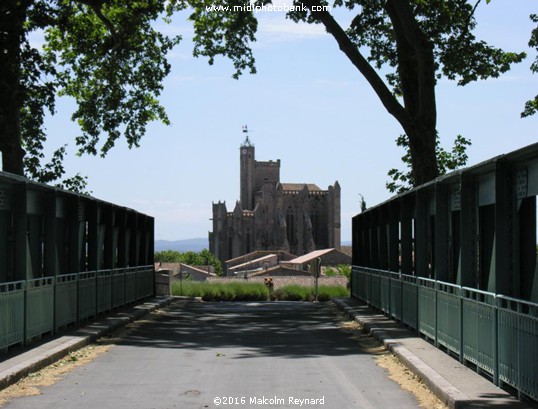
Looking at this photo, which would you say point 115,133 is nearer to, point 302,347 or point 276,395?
point 302,347

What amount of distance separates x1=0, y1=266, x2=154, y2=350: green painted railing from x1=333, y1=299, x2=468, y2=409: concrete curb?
5899mm

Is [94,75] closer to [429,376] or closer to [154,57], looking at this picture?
[154,57]

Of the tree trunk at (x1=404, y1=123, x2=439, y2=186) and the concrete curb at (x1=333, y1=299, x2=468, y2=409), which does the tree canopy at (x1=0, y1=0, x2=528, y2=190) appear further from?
the concrete curb at (x1=333, y1=299, x2=468, y2=409)

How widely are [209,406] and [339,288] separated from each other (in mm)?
35897

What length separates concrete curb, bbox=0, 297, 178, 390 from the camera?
11.7 meters

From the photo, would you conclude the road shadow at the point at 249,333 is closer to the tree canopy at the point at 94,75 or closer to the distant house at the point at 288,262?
the tree canopy at the point at 94,75

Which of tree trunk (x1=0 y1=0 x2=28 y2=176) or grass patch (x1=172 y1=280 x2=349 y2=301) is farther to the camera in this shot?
grass patch (x1=172 y1=280 x2=349 y2=301)

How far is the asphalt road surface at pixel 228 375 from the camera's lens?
10.4 m

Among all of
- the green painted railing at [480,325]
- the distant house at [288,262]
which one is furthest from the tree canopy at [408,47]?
the distant house at [288,262]

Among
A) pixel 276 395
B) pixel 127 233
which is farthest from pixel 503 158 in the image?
pixel 127 233

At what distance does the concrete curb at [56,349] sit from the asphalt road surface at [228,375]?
19.7 inches

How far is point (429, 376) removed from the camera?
37.3 feet

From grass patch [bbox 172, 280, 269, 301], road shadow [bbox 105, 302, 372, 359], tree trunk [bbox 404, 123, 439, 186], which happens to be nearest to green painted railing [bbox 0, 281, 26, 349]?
road shadow [bbox 105, 302, 372, 359]

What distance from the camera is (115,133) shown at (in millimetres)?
37312
